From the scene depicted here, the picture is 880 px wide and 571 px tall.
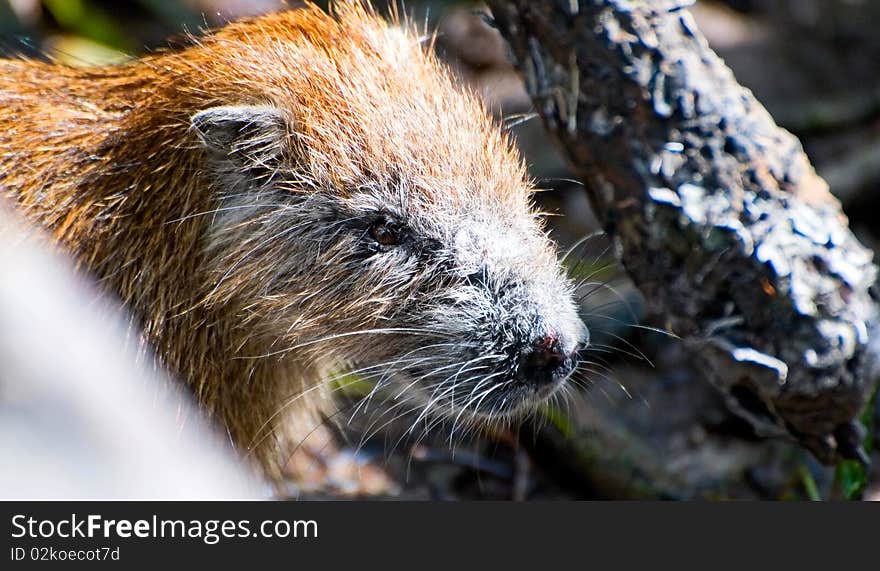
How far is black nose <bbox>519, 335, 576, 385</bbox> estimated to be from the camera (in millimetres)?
3004

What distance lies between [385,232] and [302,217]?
0.27 meters

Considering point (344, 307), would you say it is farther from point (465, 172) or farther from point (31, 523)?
point (31, 523)

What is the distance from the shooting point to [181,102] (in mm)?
3131

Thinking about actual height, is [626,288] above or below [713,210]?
below

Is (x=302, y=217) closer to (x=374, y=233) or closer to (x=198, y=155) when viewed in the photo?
(x=374, y=233)

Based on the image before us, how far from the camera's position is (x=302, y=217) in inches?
123

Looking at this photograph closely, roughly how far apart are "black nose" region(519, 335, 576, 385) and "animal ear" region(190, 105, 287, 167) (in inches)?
39.5

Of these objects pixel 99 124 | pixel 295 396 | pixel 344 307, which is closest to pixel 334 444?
pixel 295 396

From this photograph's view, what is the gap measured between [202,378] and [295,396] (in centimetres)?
36

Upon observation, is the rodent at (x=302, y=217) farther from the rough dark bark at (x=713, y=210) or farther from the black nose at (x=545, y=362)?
the rough dark bark at (x=713, y=210)

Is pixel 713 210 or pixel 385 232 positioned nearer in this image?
pixel 385 232

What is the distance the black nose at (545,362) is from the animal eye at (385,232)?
1.81ft

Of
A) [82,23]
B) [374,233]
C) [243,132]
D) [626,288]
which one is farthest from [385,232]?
[82,23]

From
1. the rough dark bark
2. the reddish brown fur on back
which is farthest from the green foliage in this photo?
the rough dark bark
